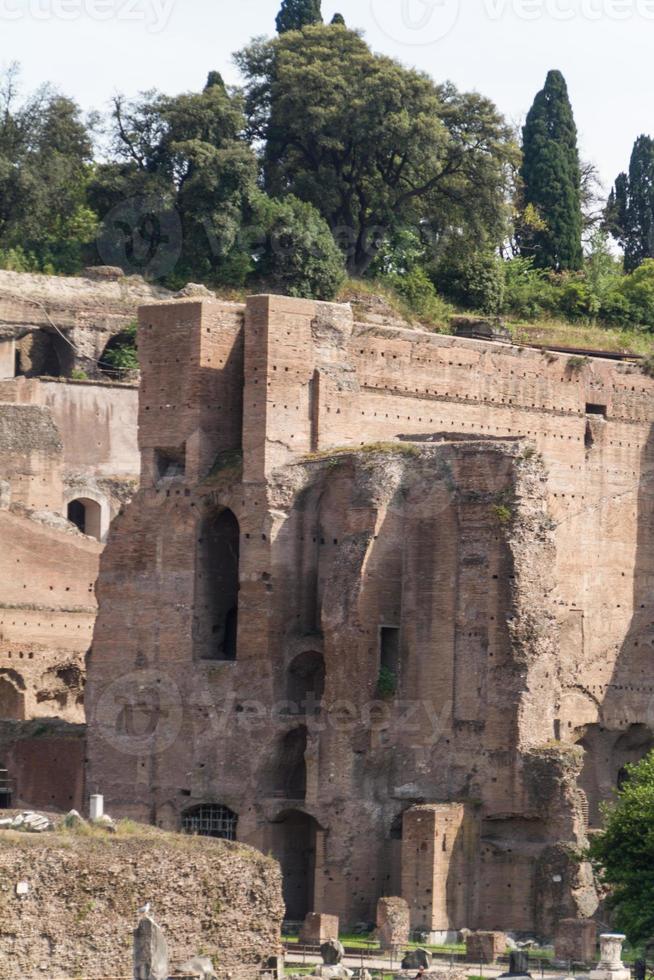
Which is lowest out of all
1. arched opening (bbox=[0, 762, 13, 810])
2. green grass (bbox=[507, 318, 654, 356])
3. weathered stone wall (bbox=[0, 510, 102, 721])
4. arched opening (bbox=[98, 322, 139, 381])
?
arched opening (bbox=[0, 762, 13, 810])

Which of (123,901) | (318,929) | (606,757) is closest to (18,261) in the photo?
(606,757)

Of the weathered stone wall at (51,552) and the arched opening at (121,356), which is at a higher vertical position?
the arched opening at (121,356)

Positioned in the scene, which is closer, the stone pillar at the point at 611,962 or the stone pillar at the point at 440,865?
the stone pillar at the point at 611,962

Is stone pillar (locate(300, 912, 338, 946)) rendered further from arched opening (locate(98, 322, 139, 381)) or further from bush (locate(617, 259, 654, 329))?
bush (locate(617, 259, 654, 329))

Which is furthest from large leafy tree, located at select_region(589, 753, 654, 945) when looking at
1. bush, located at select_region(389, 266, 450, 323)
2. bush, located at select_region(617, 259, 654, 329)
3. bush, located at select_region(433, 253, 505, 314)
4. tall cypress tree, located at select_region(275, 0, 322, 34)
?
tall cypress tree, located at select_region(275, 0, 322, 34)

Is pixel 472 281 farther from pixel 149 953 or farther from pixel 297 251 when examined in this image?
pixel 149 953

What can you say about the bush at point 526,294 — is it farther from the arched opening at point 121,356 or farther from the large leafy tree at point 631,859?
the large leafy tree at point 631,859

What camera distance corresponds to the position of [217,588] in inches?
2881

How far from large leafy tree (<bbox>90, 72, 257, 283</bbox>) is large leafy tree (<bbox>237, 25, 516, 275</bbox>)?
4.92 ft

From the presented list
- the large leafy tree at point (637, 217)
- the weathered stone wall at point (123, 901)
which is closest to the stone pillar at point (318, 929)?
the weathered stone wall at point (123, 901)

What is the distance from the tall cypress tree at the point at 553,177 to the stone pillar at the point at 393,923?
114ft

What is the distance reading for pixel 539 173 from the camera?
9681 centimetres

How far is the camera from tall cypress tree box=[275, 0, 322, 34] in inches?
3765

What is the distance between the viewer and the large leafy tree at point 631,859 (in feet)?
208
